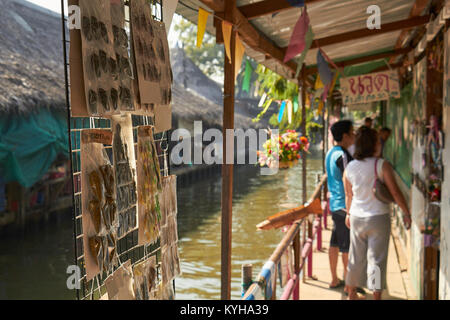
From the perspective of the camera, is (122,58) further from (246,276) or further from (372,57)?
(372,57)

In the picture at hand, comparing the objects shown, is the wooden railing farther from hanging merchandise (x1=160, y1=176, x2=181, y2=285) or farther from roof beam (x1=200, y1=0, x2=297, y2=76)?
roof beam (x1=200, y1=0, x2=297, y2=76)

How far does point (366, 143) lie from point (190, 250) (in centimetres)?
460

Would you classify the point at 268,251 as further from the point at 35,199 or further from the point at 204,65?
the point at 204,65

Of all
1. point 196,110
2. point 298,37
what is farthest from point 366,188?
point 196,110

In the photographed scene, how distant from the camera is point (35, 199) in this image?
10.1 metres

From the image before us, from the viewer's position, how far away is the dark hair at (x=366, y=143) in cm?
343

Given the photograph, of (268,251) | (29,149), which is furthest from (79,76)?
(29,149)

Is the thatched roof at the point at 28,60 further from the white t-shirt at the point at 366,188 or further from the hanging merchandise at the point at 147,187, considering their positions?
the hanging merchandise at the point at 147,187

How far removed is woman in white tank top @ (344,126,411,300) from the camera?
11.1 feet

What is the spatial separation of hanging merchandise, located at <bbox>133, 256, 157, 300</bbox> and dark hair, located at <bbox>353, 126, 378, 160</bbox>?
2453mm

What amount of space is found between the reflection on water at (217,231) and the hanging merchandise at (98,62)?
136 centimetres

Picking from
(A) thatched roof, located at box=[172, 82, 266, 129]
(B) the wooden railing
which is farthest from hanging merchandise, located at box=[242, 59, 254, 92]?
(A) thatched roof, located at box=[172, 82, 266, 129]

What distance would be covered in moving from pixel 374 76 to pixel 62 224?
773 cm

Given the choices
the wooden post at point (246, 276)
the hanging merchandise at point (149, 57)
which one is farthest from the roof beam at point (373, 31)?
the hanging merchandise at point (149, 57)
